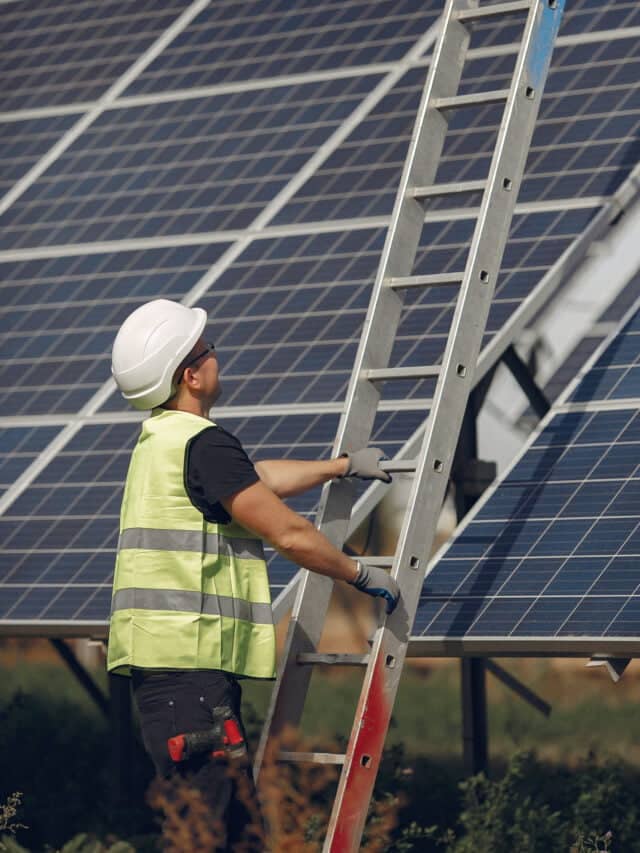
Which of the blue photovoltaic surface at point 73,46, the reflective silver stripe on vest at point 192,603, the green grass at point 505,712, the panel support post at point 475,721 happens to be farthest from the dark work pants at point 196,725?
the green grass at point 505,712

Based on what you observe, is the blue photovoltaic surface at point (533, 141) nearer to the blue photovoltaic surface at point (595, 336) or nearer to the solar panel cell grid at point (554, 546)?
the blue photovoltaic surface at point (595, 336)

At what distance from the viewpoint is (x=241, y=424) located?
1141 cm

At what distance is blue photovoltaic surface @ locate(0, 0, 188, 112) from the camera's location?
615 inches

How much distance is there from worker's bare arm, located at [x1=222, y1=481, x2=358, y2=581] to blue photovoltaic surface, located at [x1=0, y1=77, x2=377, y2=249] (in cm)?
655

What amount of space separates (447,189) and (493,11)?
3.54ft

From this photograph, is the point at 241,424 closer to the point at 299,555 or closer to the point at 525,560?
the point at 525,560

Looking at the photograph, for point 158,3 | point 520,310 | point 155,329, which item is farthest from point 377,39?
point 155,329

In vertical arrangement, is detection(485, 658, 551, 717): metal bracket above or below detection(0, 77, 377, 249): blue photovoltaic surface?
below

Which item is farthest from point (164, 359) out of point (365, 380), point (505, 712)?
point (505, 712)

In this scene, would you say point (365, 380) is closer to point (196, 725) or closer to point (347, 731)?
point (196, 725)

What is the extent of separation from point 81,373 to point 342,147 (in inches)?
109

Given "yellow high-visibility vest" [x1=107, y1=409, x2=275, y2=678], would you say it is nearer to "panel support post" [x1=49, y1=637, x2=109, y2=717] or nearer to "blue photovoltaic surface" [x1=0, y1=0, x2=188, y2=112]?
"panel support post" [x1=49, y1=637, x2=109, y2=717]

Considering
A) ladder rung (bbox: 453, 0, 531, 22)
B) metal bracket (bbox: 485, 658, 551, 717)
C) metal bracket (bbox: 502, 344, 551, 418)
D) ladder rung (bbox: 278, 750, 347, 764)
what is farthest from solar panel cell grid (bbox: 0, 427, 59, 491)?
ladder rung (bbox: 278, 750, 347, 764)

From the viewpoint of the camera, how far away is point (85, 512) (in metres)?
11.3
